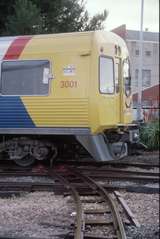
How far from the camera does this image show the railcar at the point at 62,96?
12.8 metres

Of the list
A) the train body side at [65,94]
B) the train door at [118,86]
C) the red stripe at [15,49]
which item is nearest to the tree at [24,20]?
the train body side at [65,94]

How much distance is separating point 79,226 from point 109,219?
1.00 metres

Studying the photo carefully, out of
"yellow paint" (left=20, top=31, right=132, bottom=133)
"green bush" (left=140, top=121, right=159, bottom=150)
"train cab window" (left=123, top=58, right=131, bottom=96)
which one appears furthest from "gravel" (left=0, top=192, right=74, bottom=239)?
"green bush" (left=140, top=121, right=159, bottom=150)

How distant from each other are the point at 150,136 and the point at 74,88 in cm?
551

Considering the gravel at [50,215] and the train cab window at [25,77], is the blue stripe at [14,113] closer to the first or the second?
the train cab window at [25,77]

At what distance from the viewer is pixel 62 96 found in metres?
12.9

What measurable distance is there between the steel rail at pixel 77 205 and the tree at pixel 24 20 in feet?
20.7

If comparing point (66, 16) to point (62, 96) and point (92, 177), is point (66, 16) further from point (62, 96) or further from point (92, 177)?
point (92, 177)

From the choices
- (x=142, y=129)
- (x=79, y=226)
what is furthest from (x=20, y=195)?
(x=142, y=129)

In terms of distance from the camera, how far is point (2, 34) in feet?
61.5

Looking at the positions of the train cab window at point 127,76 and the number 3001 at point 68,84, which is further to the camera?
the train cab window at point 127,76

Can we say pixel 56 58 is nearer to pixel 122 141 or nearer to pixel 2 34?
pixel 122 141

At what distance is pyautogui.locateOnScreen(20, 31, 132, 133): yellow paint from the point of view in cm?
1273

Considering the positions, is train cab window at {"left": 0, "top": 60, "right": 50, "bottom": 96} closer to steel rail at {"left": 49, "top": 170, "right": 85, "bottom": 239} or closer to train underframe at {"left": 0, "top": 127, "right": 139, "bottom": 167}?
train underframe at {"left": 0, "top": 127, "right": 139, "bottom": 167}
